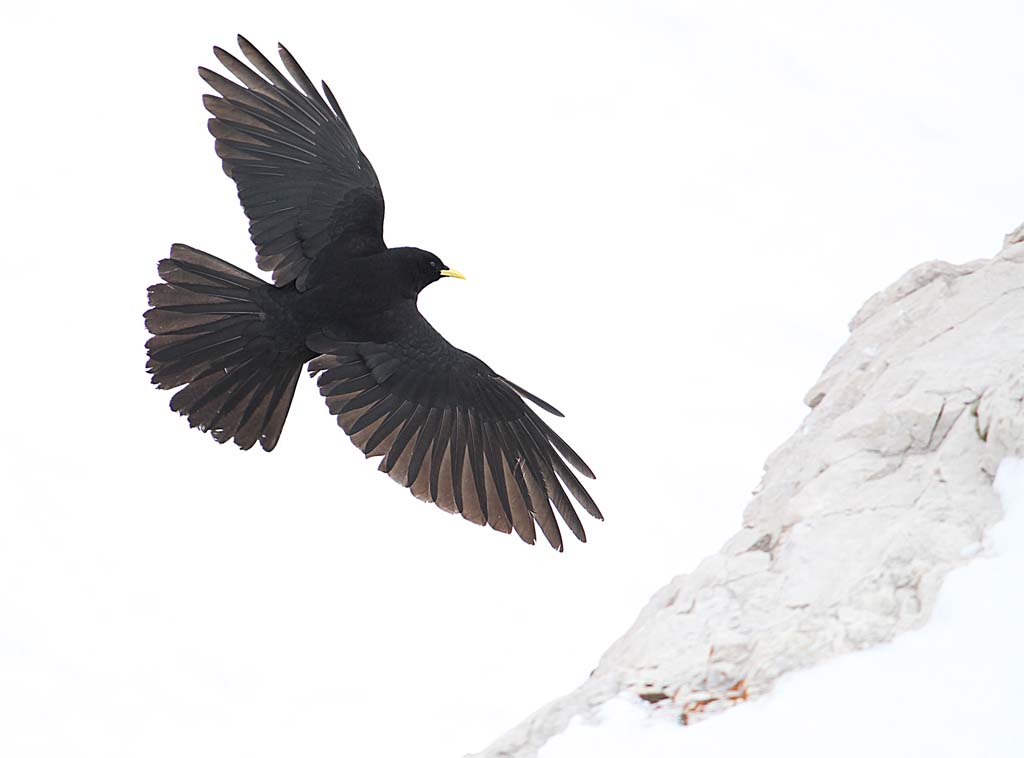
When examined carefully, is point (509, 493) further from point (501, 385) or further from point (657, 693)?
point (657, 693)

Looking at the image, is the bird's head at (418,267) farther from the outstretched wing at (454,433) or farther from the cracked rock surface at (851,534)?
the cracked rock surface at (851,534)

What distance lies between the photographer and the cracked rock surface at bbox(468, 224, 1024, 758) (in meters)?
4.67

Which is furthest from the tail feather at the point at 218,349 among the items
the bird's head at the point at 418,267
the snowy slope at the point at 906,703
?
the snowy slope at the point at 906,703

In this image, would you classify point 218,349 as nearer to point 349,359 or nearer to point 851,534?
point 349,359

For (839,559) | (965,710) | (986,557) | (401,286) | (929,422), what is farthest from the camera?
(401,286)

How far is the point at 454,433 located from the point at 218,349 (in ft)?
4.39

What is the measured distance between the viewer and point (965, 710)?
4.18 metres

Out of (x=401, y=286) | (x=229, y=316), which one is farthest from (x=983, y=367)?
(x=229, y=316)

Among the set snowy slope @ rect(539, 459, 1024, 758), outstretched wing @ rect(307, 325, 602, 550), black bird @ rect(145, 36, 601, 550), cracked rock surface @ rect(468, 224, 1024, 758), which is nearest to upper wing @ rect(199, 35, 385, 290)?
black bird @ rect(145, 36, 601, 550)

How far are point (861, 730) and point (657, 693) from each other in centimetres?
79

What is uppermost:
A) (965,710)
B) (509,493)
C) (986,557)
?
(509,493)

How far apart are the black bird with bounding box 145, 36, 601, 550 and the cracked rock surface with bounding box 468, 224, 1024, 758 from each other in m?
1.64

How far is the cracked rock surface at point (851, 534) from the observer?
4672 mm

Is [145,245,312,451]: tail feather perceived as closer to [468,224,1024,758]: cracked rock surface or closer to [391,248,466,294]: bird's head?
[391,248,466,294]: bird's head
